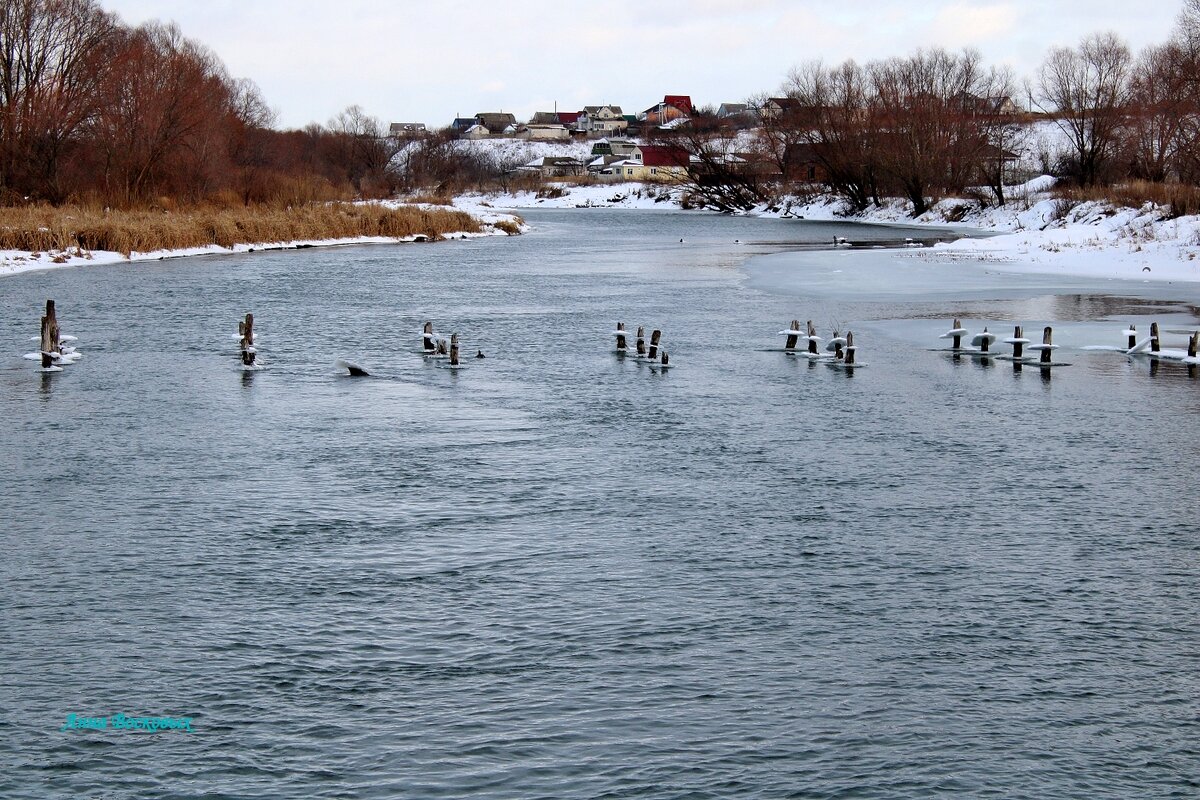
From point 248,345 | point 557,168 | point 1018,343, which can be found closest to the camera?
point 248,345

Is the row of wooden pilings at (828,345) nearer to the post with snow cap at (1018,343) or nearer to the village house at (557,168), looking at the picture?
the post with snow cap at (1018,343)

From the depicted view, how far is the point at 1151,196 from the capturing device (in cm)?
5253

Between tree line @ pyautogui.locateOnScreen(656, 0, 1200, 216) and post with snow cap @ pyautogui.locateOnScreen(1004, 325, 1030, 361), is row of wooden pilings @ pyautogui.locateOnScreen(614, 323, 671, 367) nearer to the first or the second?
post with snow cap @ pyautogui.locateOnScreen(1004, 325, 1030, 361)

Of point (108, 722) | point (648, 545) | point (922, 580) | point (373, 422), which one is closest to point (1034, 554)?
point (922, 580)

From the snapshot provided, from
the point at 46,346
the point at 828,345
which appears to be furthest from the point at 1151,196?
the point at 46,346

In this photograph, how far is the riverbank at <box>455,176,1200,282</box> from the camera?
137 feet

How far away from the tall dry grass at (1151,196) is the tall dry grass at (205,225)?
3202 centimetres

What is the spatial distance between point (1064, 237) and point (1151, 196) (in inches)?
163

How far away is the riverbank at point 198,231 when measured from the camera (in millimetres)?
43250

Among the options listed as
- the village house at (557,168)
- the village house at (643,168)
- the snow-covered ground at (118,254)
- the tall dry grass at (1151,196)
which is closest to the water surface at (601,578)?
the snow-covered ground at (118,254)

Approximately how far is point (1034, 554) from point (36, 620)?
879 centimetres

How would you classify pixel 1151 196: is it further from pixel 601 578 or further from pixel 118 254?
pixel 601 578

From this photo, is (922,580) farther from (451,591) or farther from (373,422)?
(373,422)

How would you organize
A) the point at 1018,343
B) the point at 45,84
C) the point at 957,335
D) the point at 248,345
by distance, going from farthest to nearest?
the point at 45,84, the point at 957,335, the point at 1018,343, the point at 248,345
